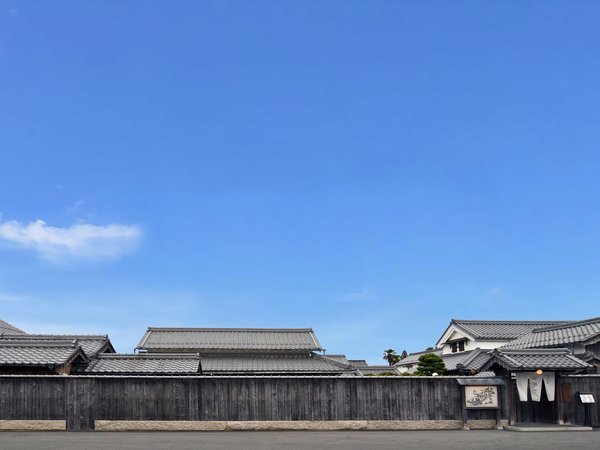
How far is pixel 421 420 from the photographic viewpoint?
23.8 metres

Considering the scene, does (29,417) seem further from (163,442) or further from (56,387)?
(163,442)

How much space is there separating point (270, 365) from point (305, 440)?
17.2 metres

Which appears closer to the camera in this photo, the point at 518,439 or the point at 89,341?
the point at 518,439

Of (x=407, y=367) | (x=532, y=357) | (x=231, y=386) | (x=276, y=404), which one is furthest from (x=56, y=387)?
(x=407, y=367)

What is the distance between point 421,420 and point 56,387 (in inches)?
568

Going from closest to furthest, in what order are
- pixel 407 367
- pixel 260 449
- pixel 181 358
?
pixel 260 449
pixel 181 358
pixel 407 367

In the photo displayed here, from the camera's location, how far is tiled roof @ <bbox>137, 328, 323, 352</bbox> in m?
39.3

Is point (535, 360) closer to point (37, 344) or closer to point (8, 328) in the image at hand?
point (37, 344)

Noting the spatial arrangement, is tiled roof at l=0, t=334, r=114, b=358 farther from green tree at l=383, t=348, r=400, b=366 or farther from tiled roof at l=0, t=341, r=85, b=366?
green tree at l=383, t=348, r=400, b=366

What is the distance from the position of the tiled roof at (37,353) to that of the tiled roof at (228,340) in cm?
1342

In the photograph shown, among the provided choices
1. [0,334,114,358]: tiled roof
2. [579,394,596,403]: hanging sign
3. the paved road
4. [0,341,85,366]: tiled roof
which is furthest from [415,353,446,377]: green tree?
[0,341,85,366]: tiled roof

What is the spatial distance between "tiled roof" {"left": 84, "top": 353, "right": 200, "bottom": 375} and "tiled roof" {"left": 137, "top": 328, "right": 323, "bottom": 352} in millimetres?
9252

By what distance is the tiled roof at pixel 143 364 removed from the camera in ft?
91.9

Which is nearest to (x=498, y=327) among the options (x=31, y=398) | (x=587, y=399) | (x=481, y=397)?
(x=587, y=399)
